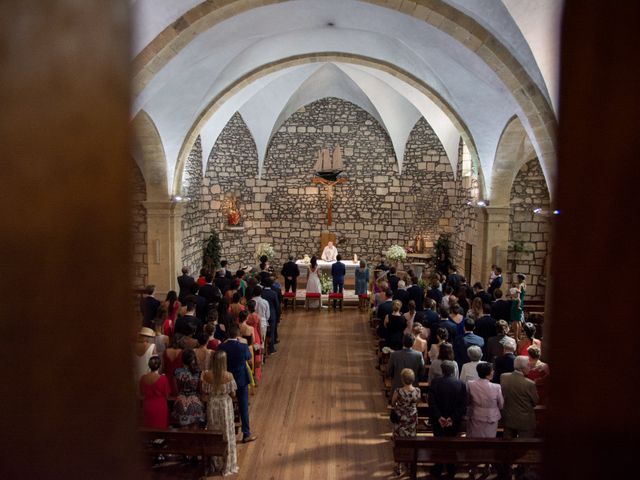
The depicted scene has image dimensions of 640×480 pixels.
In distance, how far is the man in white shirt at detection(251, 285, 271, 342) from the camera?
7.84 metres

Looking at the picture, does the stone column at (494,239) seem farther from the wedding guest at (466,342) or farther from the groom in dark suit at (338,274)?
the wedding guest at (466,342)

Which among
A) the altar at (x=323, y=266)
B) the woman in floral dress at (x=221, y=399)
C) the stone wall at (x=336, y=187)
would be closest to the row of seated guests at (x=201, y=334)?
the woman in floral dress at (x=221, y=399)

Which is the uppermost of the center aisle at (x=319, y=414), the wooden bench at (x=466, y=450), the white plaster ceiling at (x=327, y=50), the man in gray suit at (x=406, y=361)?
the white plaster ceiling at (x=327, y=50)

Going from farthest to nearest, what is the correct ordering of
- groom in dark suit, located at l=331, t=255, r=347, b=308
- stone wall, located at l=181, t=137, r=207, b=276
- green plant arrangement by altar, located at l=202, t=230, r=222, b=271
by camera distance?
green plant arrangement by altar, located at l=202, t=230, r=222, b=271, stone wall, located at l=181, t=137, r=207, b=276, groom in dark suit, located at l=331, t=255, r=347, b=308

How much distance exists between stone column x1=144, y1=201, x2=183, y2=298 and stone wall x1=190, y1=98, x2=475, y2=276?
4215mm

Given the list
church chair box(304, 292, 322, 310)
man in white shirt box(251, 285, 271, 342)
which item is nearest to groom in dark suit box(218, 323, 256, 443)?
man in white shirt box(251, 285, 271, 342)

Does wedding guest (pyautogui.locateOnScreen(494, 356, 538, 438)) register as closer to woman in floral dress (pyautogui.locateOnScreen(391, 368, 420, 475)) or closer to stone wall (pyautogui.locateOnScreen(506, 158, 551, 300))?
woman in floral dress (pyautogui.locateOnScreen(391, 368, 420, 475))

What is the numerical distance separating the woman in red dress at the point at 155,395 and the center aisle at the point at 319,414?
1060 millimetres

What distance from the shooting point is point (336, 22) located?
10531 millimetres

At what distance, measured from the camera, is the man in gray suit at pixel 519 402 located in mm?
4816

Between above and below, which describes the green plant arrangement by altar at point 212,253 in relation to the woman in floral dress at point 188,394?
above

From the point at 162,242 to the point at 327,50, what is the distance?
6.43 meters

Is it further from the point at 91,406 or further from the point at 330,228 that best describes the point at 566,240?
the point at 330,228

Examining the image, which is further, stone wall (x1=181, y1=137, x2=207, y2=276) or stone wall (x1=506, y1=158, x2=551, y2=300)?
stone wall (x1=181, y1=137, x2=207, y2=276)
